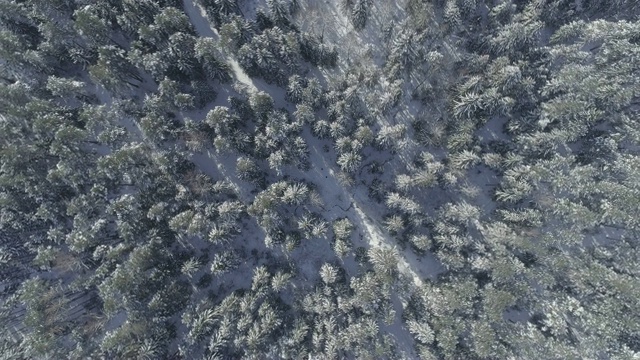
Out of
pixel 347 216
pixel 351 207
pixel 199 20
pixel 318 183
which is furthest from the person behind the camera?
pixel 199 20

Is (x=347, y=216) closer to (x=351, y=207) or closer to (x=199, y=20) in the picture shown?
(x=351, y=207)

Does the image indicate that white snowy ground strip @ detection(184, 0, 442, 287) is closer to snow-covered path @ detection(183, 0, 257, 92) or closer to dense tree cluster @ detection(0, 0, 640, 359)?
dense tree cluster @ detection(0, 0, 640, 359)

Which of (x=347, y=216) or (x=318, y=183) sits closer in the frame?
(x=347, y=216)

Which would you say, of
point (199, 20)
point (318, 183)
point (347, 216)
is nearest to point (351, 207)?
point (347, 216)

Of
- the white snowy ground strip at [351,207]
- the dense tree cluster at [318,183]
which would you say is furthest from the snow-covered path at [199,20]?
the white snowy ground strip at [351,207]

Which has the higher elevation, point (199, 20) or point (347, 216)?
point (199, 20)

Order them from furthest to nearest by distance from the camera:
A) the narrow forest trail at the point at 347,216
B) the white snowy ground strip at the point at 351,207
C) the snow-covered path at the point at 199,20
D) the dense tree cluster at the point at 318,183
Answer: the snow-covered path at the point at 199,20 → the white snowy ground strip at the point at 351,207 → the narrow forest trail at the point at 347,216 → the dense tree cluster at the point at 318,183

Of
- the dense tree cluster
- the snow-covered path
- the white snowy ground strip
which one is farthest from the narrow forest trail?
the snow-covered path

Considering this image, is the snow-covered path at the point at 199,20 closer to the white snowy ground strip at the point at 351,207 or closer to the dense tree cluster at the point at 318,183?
the dense tree cluster at the point at 318,183

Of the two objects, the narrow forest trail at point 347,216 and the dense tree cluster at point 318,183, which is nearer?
the dense tree cluster at point 318,183

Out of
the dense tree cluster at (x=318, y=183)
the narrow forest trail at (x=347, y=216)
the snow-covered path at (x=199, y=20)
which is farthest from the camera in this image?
the snow-covered path at (x=199, y=20)

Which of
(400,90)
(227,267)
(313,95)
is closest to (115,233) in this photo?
(227,267)
